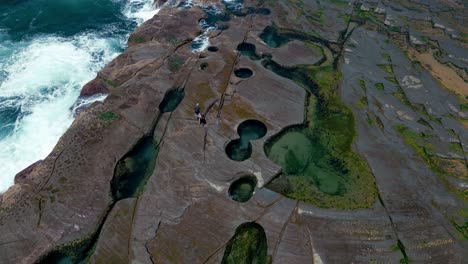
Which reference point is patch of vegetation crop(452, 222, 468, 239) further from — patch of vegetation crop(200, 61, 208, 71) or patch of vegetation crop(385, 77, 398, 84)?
patch of vegetation crop(200, 61, 208, 71)

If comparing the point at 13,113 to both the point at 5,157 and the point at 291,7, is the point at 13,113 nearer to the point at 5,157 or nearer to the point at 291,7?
the point at 5,157

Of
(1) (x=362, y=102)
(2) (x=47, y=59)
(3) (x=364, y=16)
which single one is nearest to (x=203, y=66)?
(1) (x=362, y=102)

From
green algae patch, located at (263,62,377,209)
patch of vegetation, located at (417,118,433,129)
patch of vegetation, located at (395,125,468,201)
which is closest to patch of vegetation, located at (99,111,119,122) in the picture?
green algae patch, located at (263,62,377,209)

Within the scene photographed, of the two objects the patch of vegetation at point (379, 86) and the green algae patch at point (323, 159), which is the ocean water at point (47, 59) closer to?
the green algae patch at point (323, 159)

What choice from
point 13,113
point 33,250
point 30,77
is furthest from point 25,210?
point 30,77

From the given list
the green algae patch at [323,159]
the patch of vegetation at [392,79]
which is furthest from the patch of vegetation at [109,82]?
the patch of vegetation at [392,79]

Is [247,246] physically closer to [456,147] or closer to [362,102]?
[362,102]
